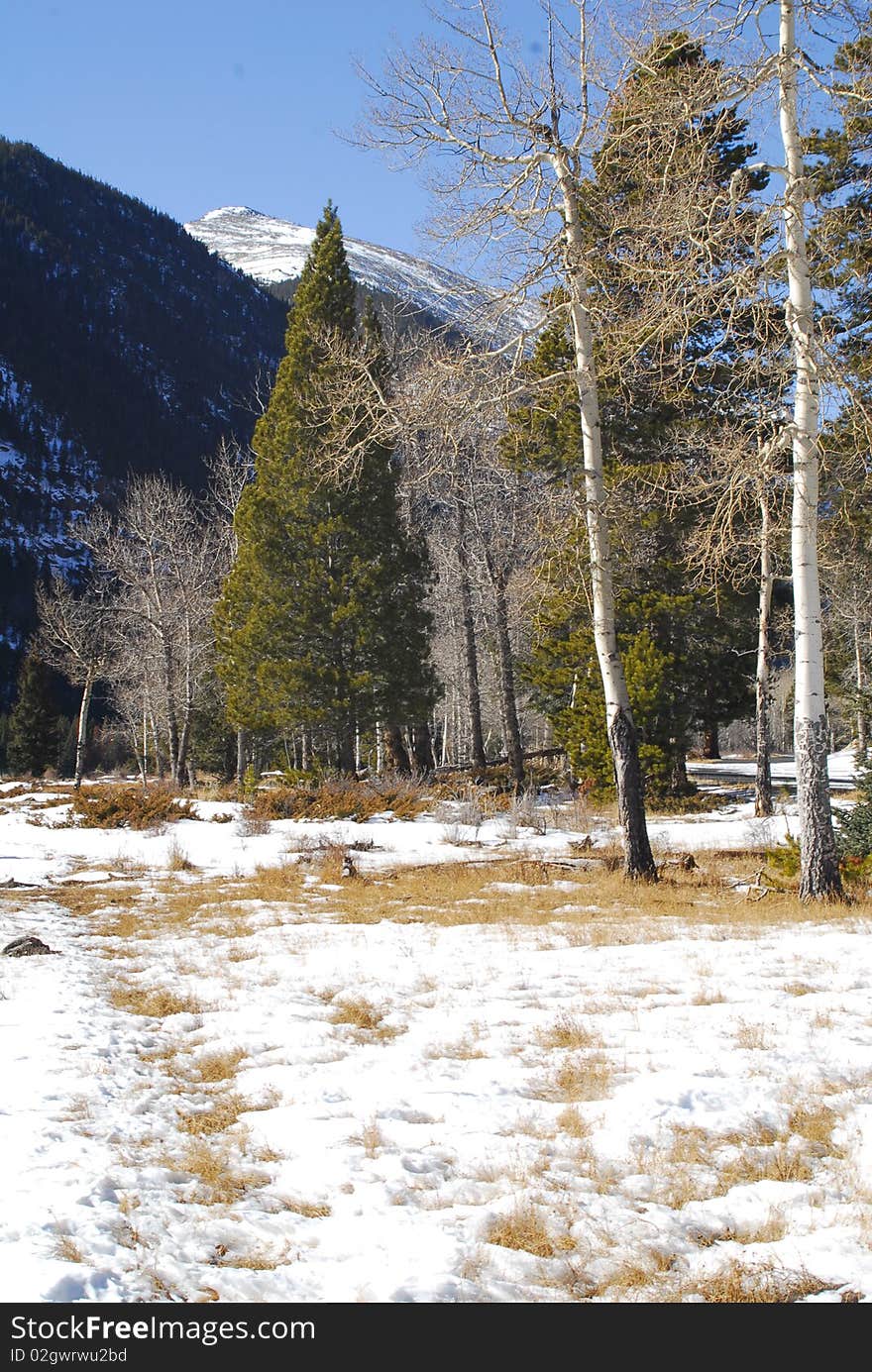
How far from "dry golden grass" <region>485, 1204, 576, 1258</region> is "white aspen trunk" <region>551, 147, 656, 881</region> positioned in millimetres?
7446

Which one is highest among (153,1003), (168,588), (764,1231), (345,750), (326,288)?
(326,288)

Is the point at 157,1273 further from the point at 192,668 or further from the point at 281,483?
the point at 192,668

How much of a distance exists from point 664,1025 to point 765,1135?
128 cm

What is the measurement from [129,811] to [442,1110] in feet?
50.9

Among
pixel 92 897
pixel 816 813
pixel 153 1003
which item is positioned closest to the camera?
pixel 153 1003

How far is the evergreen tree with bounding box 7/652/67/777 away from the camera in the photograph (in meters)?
52.9

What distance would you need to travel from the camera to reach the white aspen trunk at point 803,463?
26.1 feet

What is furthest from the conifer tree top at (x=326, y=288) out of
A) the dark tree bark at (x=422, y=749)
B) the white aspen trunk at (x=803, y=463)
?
the white aspen trunk at (x=803, y=463)

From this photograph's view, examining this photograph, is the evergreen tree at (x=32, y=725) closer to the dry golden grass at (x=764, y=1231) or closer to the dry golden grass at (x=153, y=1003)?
the dry golden grass at (x=153, y=1003)

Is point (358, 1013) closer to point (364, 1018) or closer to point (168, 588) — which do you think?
point (364, 1018)

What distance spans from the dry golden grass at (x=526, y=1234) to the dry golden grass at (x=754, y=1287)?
0.42 metres

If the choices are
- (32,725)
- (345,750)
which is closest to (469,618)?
(345,750)

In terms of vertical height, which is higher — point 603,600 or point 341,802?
point 603,600

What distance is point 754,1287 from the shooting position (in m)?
2.66
